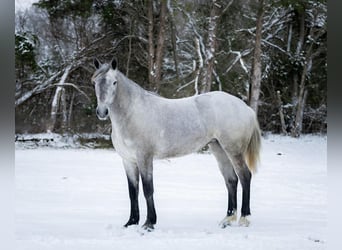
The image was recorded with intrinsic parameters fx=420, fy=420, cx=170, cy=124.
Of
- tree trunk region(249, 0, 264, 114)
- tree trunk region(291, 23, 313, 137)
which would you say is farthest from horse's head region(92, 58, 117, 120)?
tree trunk region(291, 23, 313, 137)

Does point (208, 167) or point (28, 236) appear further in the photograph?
point (208, 167)

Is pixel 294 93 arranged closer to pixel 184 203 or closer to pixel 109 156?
pixel 184 203

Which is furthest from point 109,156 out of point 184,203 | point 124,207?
point 184,203

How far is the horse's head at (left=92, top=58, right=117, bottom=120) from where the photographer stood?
3287 millimetres

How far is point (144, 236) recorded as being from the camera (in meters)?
3.31

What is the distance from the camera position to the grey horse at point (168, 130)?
3562mm

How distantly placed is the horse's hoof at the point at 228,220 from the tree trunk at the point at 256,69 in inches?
54.1

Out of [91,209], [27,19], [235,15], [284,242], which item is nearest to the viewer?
[284,242]

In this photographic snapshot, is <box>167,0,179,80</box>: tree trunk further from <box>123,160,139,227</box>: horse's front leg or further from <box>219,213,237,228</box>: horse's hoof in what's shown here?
<box>219,213,237,228</box>: horse's hoof

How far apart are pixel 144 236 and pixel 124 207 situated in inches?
36.3

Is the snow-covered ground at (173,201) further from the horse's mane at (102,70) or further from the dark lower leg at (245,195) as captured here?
the horse's mane at (102,70)

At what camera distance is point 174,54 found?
486 centimetres

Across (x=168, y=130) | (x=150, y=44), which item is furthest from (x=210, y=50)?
(x=168, y=130)

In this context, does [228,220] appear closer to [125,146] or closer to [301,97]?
[125,146]
